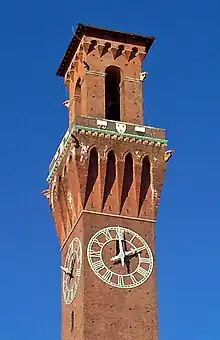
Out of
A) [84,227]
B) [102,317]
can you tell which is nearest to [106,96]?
[84,227]

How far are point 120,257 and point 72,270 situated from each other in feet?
7.89

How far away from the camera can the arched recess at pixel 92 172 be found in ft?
130

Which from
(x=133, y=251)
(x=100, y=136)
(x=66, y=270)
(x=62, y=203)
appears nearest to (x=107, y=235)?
(x=133, y=251)

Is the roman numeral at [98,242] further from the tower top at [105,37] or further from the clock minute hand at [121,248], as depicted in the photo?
the tower top at [105,37]

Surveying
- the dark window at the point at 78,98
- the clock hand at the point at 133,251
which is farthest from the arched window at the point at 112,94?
the clock hand at the point at 133,251

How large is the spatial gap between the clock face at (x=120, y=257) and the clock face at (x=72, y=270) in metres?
0.74

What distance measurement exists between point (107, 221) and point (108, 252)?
130 centimetres

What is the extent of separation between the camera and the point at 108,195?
131ft

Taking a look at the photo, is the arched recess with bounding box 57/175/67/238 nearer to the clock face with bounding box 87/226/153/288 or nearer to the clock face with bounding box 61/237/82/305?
the clock face with bounding box 61/237/82/305

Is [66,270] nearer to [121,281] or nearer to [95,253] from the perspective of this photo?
[95,253]

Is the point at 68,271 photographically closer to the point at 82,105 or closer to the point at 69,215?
→ the point at 69,215

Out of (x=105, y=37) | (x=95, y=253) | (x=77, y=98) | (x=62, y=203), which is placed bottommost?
(x=95, y=253)

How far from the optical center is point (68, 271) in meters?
40.3

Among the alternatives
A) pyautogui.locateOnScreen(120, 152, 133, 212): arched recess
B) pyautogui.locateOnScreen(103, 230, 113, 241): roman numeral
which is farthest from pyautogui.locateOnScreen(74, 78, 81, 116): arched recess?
pyautogui.locateOnScreen(103, 230, 113, 241): roman numeral
